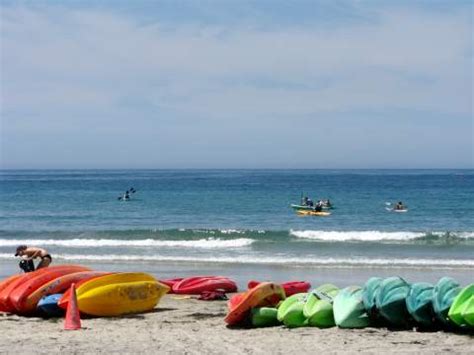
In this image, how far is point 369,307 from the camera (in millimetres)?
11094

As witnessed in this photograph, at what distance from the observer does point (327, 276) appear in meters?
17.9

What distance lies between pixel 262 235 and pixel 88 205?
Answer: 916 inches

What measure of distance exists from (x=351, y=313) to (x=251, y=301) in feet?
4.93

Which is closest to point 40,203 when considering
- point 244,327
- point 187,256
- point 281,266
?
point 187,256

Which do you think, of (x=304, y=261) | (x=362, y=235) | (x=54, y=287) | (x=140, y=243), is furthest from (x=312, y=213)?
(x=54, y=287)

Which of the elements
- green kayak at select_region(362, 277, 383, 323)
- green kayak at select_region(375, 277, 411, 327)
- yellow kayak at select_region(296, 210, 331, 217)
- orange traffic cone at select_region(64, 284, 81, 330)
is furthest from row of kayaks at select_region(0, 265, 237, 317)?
yellow kayak at select_region(296, 210, 331, 217)

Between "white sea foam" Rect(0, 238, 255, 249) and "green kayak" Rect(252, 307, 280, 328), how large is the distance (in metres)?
14.6

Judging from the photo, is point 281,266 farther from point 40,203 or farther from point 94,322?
point 40,203

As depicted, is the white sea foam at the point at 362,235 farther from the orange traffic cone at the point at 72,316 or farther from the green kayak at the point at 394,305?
the orange traffic cone at the point at 72,316

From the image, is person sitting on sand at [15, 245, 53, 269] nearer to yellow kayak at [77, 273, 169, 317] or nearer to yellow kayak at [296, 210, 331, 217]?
yellow kayak at [77, 273, 169, 317]

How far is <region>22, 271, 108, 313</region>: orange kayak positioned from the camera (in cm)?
1279

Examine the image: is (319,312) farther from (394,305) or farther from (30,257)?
(30,257)

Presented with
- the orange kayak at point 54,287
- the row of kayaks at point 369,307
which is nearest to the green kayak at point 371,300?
the row of kayaks at point 369,307

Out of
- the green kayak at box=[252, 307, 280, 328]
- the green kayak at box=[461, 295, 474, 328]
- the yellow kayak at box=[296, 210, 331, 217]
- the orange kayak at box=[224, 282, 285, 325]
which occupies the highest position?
the green kayak at box=[461, 295, 474, 328]
